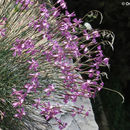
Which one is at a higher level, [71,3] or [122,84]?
[71,3]

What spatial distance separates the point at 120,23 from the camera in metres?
4.00

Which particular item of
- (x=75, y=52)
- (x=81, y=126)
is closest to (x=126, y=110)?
(x=81, y=126)

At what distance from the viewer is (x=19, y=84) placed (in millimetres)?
2352

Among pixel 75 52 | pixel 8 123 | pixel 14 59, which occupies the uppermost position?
pixel 14 59

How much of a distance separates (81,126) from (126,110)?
56.9 inches

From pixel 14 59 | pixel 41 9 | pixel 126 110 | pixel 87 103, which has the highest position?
pixel 41 9

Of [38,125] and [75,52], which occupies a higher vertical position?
[75,52]

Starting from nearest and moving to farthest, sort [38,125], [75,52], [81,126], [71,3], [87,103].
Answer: [75,52] → [38,125] → [81,126] → [87,103] → [71,3]

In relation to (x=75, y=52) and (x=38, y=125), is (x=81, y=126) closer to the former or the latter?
(x=38, y=125)

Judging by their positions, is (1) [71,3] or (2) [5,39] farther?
(1) [71,3]

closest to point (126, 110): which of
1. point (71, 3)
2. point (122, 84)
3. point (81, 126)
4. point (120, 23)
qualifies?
point (122, 84)

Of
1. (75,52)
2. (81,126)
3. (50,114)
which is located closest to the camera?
(50,114)

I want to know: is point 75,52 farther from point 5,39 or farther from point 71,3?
point 71,3

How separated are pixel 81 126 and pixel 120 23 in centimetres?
174
